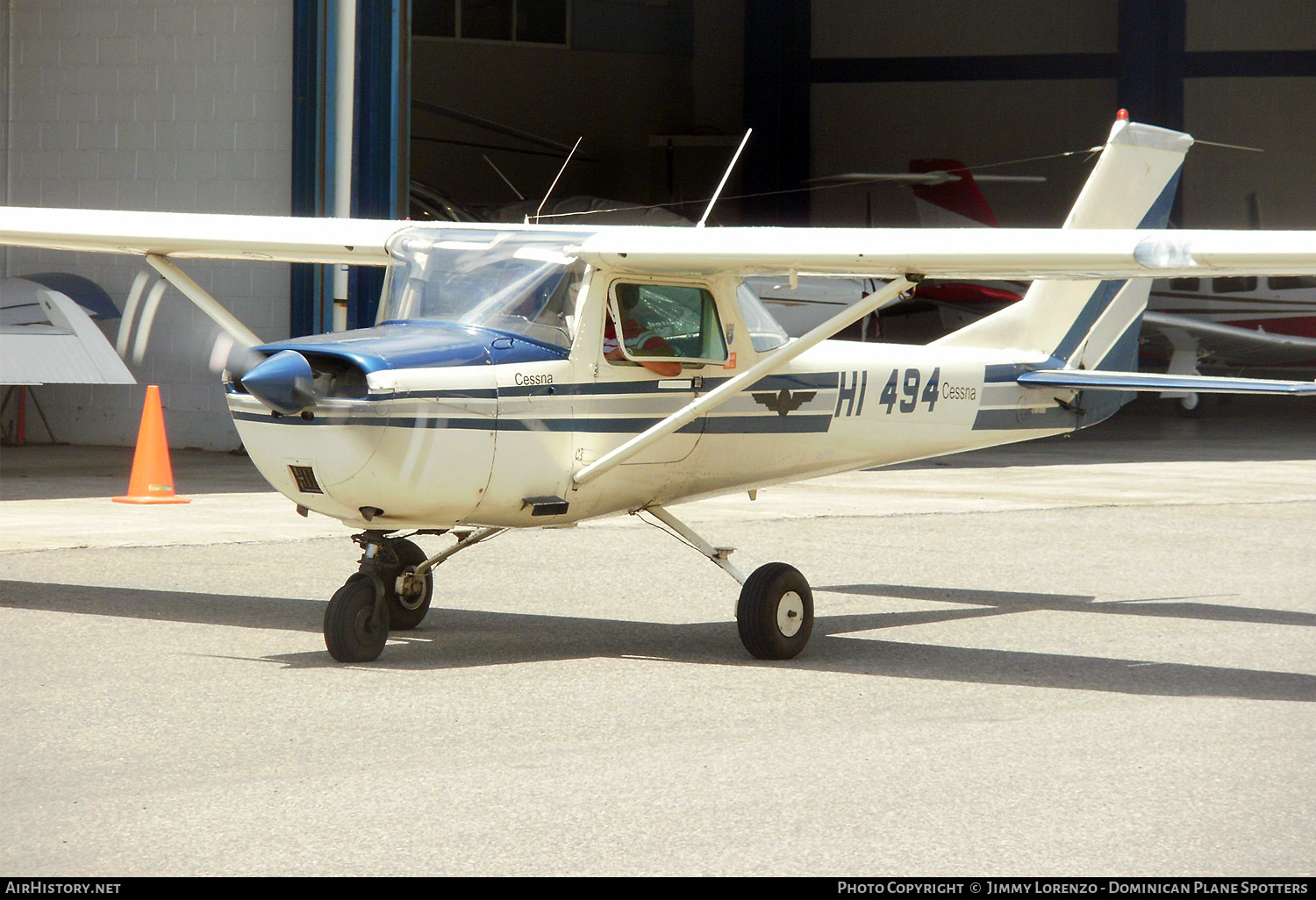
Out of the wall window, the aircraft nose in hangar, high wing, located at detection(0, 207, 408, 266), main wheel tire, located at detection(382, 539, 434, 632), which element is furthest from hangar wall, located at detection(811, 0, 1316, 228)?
the aircraft nose in hangar

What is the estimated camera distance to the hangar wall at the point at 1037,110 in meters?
34.4

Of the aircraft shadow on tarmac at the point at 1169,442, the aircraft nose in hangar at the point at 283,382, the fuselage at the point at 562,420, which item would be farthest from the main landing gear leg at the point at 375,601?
the aircraft shadow on tarmac at the point at 1169,442

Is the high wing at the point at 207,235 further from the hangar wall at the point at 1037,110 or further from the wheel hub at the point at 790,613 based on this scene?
the hangar wall at the point at 1037,110

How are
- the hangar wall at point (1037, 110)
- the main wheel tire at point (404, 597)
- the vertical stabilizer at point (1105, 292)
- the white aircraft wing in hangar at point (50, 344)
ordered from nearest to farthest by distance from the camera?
the main wheel tire at point (404, 597) → the vertical stabilizer at point (1105, 292) → the white aircraft wing in hangar at point (50, 344) → the hangar wall at point (1037, 110)

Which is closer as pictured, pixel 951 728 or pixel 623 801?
pixel 623 801

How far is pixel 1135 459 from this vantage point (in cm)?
1950

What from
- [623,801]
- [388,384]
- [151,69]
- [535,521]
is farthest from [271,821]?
[151,69]

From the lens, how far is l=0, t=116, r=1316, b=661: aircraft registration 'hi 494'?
21.7 ft

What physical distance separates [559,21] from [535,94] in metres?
1.73

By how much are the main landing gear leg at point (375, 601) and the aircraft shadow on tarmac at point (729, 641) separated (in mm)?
88

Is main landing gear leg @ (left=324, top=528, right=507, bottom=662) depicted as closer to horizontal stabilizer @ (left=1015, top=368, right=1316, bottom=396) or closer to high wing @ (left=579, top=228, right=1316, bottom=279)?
high wing @ (left=579, top=228, right=1316, bottom=279)

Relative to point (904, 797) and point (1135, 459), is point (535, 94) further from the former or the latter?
point (904, 797)

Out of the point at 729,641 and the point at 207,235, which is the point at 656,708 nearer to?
the point at 729,641

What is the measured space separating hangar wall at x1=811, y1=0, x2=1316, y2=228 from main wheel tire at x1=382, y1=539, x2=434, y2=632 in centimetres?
2750
